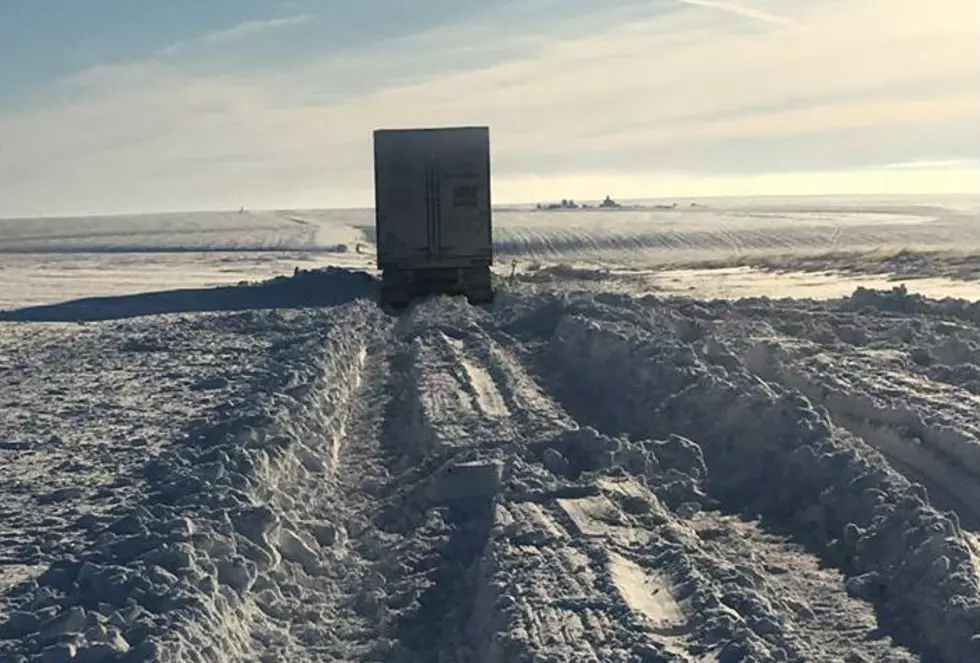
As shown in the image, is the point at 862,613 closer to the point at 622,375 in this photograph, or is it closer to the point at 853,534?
the point at 853,534

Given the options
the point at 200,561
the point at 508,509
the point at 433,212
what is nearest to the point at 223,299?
the point at 433,212

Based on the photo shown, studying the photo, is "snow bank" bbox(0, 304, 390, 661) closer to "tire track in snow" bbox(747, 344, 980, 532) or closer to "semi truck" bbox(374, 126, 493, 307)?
"tire track in snow" bbox(747, 344, 980, 532)

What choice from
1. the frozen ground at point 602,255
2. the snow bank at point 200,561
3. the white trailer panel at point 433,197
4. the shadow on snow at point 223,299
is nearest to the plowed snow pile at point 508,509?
the snow bank at point 200,561

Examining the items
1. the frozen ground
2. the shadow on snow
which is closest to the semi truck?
the shadow on snow

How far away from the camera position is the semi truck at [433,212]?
26891 millimetres

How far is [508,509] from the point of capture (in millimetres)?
8523

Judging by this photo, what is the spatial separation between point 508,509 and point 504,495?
363 millimetres

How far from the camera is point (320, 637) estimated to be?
6738 millimetres

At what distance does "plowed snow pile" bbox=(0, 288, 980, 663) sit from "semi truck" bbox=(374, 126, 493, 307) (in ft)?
34.8

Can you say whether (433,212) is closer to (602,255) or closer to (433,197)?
(433,197)

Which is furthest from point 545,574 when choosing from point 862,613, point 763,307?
point 763,307

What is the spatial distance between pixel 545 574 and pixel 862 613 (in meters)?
1.65

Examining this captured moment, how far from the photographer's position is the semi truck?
88.2ft

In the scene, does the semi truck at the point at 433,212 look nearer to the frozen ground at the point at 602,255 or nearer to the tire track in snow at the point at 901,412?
the frozen ground at the point at 602,255
